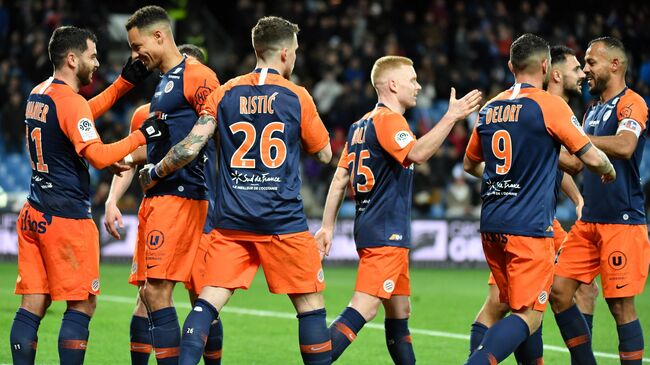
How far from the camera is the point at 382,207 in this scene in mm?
7453

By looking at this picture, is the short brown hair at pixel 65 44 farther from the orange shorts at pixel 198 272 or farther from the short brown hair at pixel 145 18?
the orange shorts at pixel 198 272

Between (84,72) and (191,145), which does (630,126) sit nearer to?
(191,145)

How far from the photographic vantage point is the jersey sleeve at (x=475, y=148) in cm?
719

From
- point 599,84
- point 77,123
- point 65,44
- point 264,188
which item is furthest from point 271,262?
point 599,84

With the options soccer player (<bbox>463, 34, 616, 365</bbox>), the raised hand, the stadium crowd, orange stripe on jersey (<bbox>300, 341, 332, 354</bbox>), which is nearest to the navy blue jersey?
orange stripe on jersey (<bbox>300, 341, 332, 354</bbox>)

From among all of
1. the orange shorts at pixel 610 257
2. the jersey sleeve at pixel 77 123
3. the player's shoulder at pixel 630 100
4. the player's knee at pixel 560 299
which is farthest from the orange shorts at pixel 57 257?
the player's shoulder at pixel 630 100

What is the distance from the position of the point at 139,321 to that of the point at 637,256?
12.3 feet

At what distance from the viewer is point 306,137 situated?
670 centimetres

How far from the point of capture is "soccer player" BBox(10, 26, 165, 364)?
690cm

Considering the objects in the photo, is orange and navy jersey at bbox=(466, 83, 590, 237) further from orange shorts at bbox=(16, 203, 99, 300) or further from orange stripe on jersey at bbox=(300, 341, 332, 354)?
orange shorts at bbox=(16, 203, 99, 300)

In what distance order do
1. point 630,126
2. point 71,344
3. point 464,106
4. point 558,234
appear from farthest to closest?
point 558,234
point 630,126
point 71,344
point 464,106

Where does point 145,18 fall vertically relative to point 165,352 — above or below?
above

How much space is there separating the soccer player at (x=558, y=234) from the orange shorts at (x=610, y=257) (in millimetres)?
202

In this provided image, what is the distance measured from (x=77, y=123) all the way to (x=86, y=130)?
8cm
